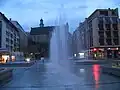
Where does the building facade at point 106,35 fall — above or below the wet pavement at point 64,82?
Answer: above

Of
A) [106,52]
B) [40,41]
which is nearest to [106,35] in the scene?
[106,52]

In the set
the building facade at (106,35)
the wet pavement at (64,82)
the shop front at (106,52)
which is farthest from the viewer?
the building facade at (106,35)

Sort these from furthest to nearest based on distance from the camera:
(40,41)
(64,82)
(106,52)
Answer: (40,41) < (106,52) < (64,82)

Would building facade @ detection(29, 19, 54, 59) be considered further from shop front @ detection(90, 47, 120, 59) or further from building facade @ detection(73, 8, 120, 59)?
shop front @ detection(90, 47, 120, 59)

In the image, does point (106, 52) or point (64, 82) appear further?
point (106, 52)

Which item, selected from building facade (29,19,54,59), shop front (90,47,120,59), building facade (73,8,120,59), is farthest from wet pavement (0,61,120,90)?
building facade (29,19,54,59)

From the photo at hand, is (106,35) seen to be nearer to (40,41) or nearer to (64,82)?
(40,41)

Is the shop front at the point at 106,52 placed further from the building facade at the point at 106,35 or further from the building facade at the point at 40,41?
the building facade at the point at 40,41

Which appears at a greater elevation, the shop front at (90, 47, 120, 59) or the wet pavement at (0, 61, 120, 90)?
the shop front at (90, 47, 120, 59)

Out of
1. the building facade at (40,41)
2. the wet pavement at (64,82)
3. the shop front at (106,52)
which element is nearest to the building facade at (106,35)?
the shop front at (106,52)

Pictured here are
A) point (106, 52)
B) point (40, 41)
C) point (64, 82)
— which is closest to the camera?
point (64, 82)

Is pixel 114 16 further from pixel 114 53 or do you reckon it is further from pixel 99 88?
pixel 99 88

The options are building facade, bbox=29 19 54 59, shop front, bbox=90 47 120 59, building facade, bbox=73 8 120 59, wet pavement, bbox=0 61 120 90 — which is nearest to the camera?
wet pavement, bbox=0 61 120 90

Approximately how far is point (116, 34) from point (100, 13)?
10675 millimetres
